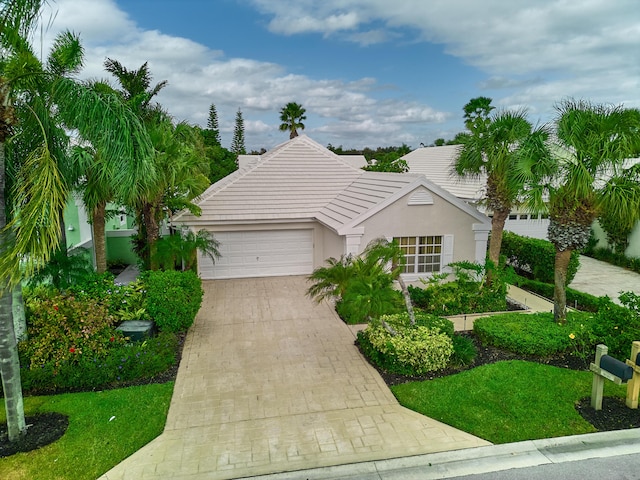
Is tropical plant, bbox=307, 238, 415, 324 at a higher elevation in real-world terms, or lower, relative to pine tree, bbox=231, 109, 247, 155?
lower

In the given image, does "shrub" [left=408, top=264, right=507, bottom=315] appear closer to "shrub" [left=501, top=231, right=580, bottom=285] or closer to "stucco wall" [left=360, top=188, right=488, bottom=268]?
"stucco wall" [left=360, top=188, right=488, bottom=268]

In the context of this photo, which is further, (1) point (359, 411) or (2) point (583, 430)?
(1) point (359, 411)

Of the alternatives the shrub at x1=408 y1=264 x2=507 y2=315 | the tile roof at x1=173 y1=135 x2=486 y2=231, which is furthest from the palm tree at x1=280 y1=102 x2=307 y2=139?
the shrub at x1=408 y1=264 x2=507 y2=315

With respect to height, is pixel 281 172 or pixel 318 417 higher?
pixel 281 172

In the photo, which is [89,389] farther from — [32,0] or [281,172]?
[281,172]

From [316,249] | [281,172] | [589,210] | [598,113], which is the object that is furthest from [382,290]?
[281,172]
